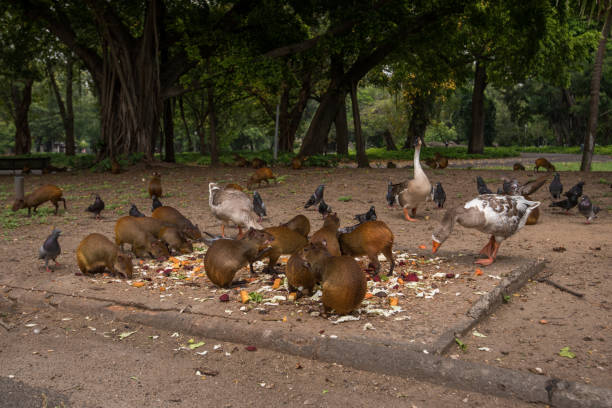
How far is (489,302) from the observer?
4.91 metres

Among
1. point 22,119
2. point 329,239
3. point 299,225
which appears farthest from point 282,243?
point 22,119

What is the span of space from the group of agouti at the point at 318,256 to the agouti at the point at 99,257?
1231 millimetres

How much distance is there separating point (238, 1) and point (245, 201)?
15.0 m

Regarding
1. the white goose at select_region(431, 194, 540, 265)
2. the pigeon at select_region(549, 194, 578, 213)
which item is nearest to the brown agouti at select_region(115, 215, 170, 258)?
the white goose at select_region(431, 194, 540, 265)

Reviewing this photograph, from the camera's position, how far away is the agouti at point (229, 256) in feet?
17.7

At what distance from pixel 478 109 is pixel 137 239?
30.2 meters

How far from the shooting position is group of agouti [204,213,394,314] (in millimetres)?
4430

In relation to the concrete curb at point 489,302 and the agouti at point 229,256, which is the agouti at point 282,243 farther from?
the concrete curb at point 489,302

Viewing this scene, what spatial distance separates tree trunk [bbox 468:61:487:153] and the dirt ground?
1966 cm

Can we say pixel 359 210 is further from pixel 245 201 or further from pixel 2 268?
pixel 2 268

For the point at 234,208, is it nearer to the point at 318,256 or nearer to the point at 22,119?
the point at 318,256

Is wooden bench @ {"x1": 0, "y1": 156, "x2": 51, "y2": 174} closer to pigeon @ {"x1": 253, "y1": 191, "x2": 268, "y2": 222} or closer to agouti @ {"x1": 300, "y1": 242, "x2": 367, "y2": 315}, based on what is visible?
pigeon @ {"x1": 253, "y1": 191, "x2": 268, "y2": 222}

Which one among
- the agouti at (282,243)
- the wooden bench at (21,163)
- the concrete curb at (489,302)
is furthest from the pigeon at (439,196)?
the wooden bench at (21,163)

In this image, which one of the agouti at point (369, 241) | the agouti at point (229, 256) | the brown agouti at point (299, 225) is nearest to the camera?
the agouti at point (229, 256)
